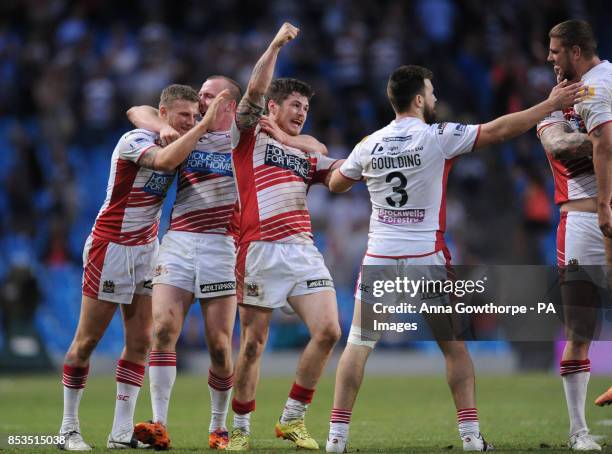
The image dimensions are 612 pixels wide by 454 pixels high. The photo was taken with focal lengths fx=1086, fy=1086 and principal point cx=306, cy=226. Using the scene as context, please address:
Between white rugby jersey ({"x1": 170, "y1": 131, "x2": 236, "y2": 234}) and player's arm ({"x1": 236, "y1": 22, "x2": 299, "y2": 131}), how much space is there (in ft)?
1.60

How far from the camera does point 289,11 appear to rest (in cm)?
2370

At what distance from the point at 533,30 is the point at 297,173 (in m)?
14.5

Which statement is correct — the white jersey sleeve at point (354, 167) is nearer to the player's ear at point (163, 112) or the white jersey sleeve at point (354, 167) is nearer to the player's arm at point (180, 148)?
the player's arm at point (180, 148)

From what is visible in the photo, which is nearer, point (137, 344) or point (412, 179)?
point (412, 179)

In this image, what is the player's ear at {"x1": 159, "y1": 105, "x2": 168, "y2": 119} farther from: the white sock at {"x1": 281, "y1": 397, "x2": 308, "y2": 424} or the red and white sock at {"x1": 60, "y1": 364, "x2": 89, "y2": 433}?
the white sock at {"x1": 281, "y1": 397, "x2": 308, "y2": 424}

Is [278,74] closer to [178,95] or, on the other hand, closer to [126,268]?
[178,95]

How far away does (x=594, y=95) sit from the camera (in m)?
7.91

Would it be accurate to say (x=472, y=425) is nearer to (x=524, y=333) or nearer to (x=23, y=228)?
(x=524, y=333)

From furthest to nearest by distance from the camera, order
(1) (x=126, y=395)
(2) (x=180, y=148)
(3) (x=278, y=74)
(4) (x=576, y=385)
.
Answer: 1. (3) (x=278, y=74)
2. (1) (x=126, y=395)
3. (2) (x=180, y=148)
4. (4) (x=576, y=385)

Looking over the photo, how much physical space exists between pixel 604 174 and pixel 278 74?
47.8ft

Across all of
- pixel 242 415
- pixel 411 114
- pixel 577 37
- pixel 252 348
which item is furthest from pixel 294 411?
pixel 577 37

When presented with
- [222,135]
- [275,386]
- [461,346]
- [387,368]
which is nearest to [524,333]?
[461,346]

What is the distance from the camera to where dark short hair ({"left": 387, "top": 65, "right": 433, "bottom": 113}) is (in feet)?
26.7
